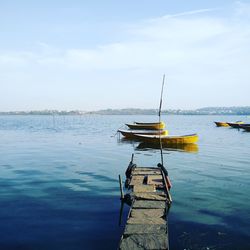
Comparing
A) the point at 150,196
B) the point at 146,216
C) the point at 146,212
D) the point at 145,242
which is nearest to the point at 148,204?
the point at 146,212

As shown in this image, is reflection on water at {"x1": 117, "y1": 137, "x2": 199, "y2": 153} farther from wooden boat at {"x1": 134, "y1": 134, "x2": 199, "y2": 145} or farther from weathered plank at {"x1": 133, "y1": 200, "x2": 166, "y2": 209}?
weathered plank at {"x1": 133, "y1": 200, "x2": 166, "y2": 209}

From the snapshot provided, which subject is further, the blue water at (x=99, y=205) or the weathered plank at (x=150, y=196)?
the weathered plank at (x=150, y=196)

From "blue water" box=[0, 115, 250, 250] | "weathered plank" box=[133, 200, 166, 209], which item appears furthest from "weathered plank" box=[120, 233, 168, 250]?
"weathered plank" box=[133, 200, 166, 209]

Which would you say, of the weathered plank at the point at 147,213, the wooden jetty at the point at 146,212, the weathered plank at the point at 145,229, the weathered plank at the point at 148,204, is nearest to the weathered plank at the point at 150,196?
the wooden jetty at the point at 146,212

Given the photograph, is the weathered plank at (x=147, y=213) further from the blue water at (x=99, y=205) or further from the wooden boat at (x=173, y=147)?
the wooden boat at (x=173, y=147)

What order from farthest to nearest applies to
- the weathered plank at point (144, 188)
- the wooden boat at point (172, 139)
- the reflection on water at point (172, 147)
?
the wooden boat at point (172, 139)
the reflection on water at point (172, 147)
the weathered plank at point (144, 188)

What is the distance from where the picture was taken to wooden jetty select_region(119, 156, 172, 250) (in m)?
11.5

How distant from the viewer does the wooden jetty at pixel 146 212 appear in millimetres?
11523

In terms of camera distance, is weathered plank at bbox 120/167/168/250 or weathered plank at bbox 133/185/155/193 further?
weathered plank at bbox 133/185/155/193

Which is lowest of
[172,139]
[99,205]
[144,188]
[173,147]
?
[173,147]

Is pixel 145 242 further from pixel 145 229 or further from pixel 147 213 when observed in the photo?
pixel 147 213

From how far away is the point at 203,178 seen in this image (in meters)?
25.2

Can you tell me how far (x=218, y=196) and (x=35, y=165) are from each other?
741 inches

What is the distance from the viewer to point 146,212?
48.2 feet
